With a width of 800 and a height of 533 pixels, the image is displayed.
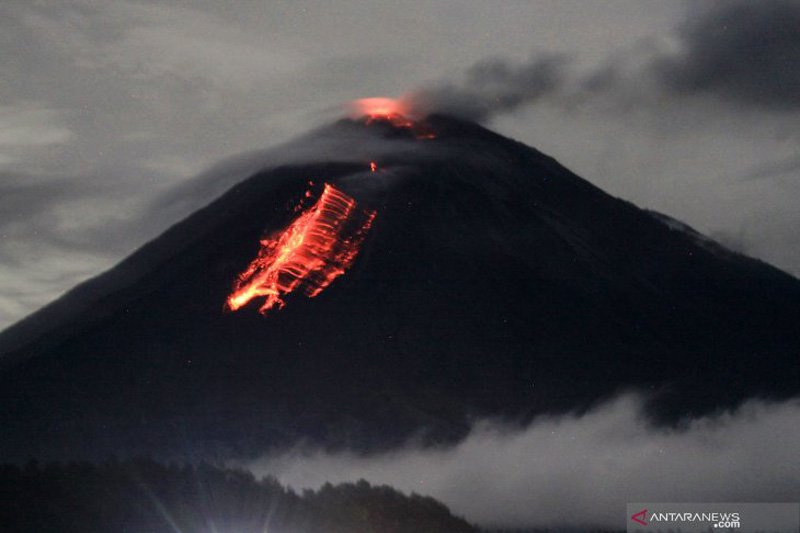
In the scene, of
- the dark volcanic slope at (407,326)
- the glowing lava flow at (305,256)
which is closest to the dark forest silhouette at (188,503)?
the dark volcanic slope at (407,326)

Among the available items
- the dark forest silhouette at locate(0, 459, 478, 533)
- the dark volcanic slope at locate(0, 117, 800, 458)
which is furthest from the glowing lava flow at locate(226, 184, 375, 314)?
the dark forest silhouette at locate(0, 459, 478, 533)

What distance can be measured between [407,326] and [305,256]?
1447 cm

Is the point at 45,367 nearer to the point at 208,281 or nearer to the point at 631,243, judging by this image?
the point at 208,281

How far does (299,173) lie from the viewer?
510ft

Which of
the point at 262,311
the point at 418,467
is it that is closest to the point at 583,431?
the point at 418,467

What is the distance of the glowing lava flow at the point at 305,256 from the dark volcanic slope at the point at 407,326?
1.57 m

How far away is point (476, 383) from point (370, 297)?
14.0 m

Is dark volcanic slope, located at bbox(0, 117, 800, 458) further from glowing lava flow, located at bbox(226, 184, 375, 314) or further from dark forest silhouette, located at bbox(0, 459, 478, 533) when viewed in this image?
dark forest silhouette, located at bbox(0, 459, 478, 533)

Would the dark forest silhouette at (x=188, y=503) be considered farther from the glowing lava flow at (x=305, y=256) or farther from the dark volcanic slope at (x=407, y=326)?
the glowing lava flow at (x=305, y=256)

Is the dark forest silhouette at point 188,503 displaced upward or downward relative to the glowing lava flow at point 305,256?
downward

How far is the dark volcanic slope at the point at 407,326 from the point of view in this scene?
416 ft

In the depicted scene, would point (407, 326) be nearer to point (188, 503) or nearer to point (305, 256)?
point (305, 256)

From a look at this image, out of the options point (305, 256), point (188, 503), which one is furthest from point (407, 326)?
point (188, 503)

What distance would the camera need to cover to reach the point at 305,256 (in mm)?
141750
